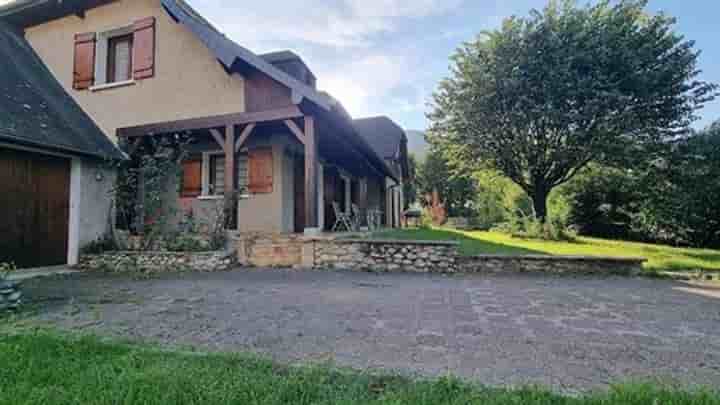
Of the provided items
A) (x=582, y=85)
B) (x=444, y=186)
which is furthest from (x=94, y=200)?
(x=444, y=186)

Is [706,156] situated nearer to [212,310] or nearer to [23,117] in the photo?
[212,310]

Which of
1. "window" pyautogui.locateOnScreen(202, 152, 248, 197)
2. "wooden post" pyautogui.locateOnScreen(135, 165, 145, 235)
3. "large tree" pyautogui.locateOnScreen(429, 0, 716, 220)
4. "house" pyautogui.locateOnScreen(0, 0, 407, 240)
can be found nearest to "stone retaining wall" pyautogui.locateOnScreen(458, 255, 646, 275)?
"house" pyautogui.locateOnScreen(0, 0, 407, 240)

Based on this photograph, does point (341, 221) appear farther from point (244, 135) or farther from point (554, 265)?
point (554, 265)

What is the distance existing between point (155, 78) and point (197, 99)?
1.29 meters

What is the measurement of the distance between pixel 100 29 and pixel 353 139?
22.3 ft

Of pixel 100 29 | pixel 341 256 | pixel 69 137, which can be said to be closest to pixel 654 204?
pixel 341 256

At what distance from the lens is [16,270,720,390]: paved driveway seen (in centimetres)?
224

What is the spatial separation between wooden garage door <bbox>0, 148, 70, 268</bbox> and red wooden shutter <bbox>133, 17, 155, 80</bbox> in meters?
2.65

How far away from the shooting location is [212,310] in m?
3.57

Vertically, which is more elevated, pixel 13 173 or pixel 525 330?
pixel 13 173

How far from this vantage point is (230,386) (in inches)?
70.0

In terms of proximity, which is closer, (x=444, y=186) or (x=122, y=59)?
(x=122, y=59)

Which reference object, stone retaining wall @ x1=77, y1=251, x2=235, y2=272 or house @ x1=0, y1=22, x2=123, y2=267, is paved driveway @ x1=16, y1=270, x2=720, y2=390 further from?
house @ x1=0, y1=22, x2=123, y2=267

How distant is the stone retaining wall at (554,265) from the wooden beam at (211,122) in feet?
14.4
